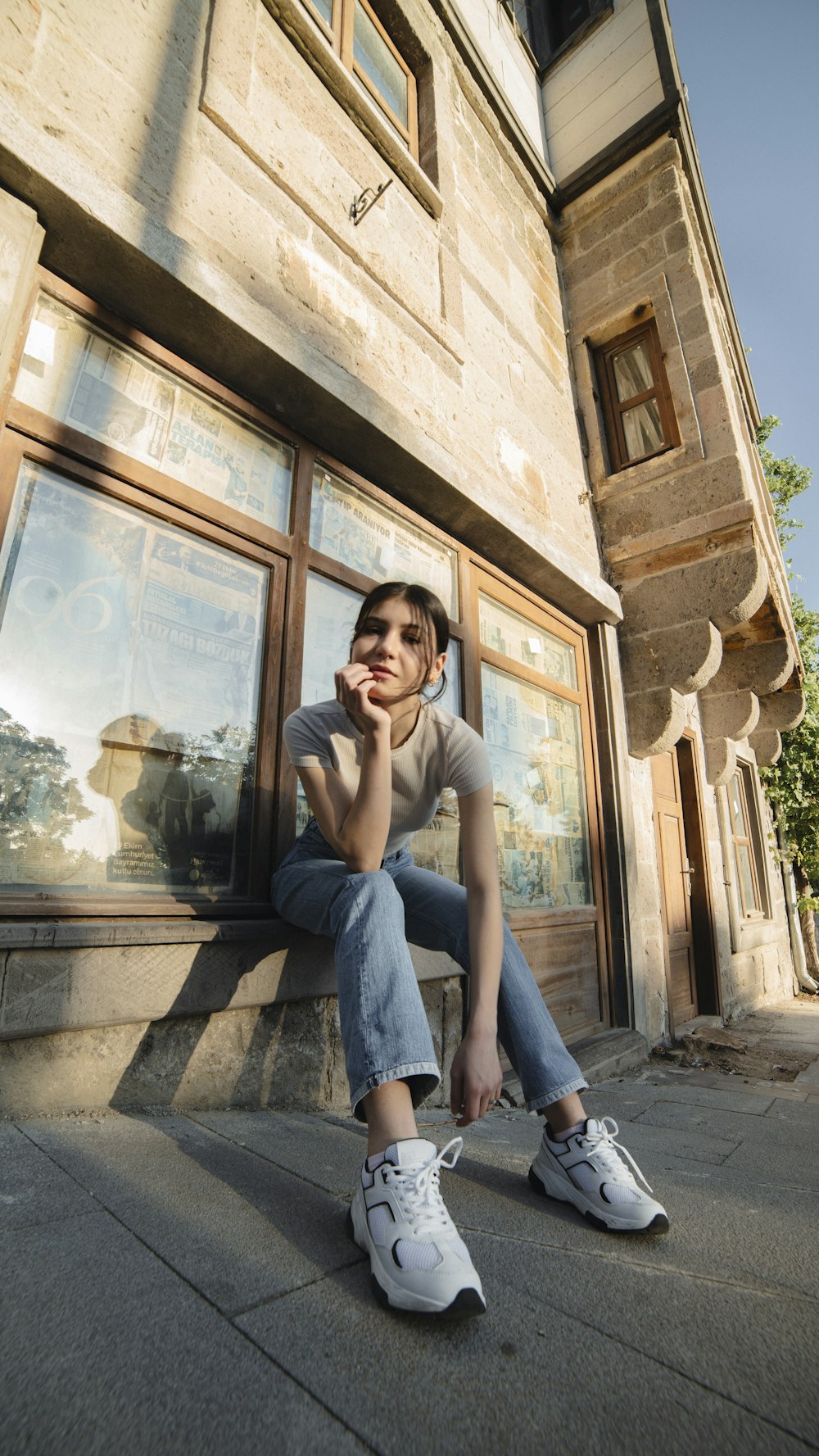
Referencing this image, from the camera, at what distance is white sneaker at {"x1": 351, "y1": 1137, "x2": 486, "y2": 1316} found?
861 mm

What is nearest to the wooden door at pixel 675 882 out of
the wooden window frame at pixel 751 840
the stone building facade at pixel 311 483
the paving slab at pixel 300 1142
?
the stone building facade at pixel 311 483

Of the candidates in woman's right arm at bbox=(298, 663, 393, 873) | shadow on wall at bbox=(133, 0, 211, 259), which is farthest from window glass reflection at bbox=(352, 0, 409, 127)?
woman's right arm at bbox=(298, 663, 393, 873)

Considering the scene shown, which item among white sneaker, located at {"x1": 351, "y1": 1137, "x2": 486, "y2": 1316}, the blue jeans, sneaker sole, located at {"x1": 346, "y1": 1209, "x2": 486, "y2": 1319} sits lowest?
sneaker sole, located at {"x1": 346, "y1": 1209, "x2": 486, "y2": 1319}

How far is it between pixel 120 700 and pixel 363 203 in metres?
2.88

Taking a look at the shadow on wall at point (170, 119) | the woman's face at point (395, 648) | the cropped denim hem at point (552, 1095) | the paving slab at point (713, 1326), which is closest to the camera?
the paving slab at point (713, 1326)

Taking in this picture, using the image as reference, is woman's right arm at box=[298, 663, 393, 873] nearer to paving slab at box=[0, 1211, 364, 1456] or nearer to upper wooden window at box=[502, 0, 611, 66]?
paving slab at box=[0, 1211, 364, 1456]

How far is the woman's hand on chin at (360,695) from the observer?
144 centimetres

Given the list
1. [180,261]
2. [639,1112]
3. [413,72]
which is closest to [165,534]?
[180,261]

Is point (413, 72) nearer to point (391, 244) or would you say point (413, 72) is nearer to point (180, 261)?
point (391, 244)

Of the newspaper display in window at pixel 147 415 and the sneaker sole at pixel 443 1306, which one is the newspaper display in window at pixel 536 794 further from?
the sneaker sole at pixel 443 1306

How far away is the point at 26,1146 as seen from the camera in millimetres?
1298

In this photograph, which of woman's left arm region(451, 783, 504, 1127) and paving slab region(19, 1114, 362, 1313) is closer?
paving slab region(19, 1114, 362, 1313)

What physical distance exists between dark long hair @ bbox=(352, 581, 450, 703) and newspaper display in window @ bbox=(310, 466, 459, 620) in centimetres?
105

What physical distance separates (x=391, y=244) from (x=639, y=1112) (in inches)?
168
